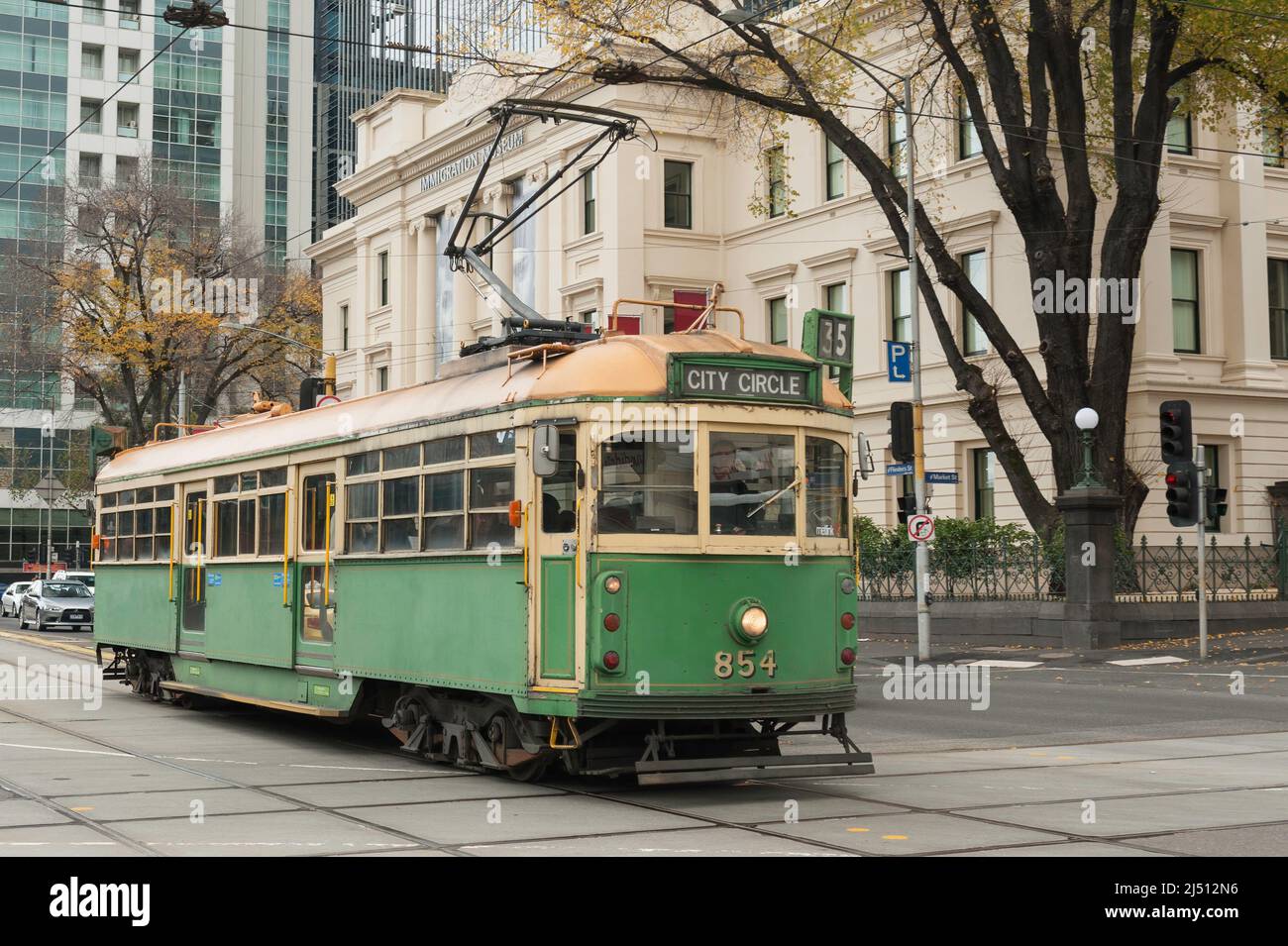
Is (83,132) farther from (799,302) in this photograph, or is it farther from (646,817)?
(646,817)

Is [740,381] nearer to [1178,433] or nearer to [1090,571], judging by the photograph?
[1178,433]

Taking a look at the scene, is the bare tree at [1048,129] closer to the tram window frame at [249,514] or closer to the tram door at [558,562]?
the tram window frame at [249,514]

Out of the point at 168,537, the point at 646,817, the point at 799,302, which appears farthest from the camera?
the point at 799,302

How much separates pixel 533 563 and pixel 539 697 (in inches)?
35.6

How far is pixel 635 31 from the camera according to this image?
29.5m

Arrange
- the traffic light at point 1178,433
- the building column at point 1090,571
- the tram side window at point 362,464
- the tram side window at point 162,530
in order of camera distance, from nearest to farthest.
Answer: the tram side window at point 362,464
the tram side window at point 162,530
the traffic light at point 1178,433
the building column at point 1090,571

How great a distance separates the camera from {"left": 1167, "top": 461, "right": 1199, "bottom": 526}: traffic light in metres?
26.9

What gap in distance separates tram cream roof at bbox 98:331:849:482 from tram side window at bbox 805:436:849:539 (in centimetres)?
36

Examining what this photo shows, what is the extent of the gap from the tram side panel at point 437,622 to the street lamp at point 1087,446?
17.5 meters

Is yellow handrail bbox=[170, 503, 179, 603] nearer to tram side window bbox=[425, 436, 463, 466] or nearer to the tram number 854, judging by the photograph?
tram side window bbox=[425, 436, 463, 466]

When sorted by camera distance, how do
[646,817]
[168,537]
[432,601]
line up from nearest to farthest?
[646,817] < [432,601] < [168,537]

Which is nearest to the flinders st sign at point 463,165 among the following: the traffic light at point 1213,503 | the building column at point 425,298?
the building column at point 425,298

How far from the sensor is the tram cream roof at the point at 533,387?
1146 centimetres

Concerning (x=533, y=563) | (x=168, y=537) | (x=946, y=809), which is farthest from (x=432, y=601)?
(x=168, y=537)
